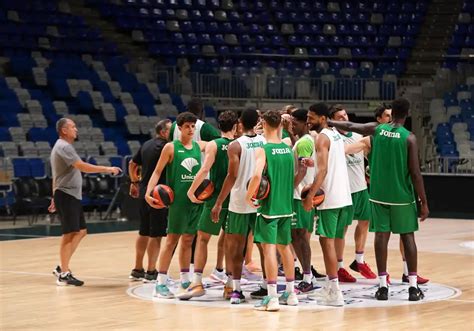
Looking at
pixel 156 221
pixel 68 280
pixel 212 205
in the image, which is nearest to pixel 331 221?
pixel 212 205

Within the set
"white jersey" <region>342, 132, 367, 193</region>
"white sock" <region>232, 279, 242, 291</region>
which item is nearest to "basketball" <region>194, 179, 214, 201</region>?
"white sock" <region>232, 279, 242, 291</region>

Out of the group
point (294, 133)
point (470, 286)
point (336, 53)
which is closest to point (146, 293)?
point (294, 133)

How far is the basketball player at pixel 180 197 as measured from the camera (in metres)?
11.5

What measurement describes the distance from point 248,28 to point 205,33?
1.30 m

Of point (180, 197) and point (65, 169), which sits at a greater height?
point (65, 169)

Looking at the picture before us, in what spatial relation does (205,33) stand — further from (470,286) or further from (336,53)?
(470,286)

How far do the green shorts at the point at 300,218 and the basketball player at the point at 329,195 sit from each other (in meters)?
0.53

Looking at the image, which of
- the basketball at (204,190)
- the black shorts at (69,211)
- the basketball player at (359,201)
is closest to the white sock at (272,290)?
the basketball at (204,190)

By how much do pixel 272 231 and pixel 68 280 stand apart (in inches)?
126

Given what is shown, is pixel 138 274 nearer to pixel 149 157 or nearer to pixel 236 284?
pixel 149 157

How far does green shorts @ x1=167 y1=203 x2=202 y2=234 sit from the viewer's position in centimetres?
1151

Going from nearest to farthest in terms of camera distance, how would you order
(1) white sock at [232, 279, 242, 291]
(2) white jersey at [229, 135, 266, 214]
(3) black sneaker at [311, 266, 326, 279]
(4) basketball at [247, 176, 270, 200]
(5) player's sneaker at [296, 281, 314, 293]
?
(4) basketball at [247, 176, 270, 200]
(2) white jersey at [229, 135, 266, 214]
(1) white sock at [232, 279, 242, 291]
(5) player's sneaker at [296, 281, 314, 293]
(3) black sneaker at [311, 266, 326, 279]

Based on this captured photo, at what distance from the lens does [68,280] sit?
12703 mm

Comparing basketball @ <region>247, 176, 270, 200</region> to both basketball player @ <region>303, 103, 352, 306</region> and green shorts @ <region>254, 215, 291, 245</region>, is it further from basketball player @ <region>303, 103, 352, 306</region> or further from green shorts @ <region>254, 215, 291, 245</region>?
basketball player @ <region>303, 103, 352, 306</region>
